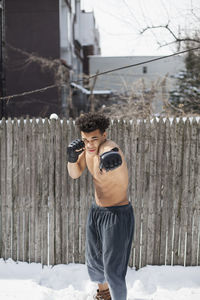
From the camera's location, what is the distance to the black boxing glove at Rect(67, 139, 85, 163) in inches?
106

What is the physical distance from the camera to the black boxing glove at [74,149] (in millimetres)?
2686

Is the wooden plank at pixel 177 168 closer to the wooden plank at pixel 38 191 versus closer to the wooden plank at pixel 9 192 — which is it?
the wooden plank at pixel 38 191

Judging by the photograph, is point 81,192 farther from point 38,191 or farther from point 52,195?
point 38,191

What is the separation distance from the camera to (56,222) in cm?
370

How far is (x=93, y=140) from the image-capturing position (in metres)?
2.63

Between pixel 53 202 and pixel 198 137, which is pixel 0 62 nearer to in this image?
pixel 53 202

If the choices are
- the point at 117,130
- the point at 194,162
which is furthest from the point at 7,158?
the point at 194,162

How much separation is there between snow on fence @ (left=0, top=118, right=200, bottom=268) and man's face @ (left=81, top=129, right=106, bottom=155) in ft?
3.07

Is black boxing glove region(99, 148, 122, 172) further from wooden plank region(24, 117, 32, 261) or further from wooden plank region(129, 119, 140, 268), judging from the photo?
wooden plank region(24, 117, 32, 261)

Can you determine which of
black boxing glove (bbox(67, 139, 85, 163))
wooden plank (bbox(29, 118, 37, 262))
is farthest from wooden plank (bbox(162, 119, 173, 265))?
wooden plank (bbox(29, 118, 37, 262))

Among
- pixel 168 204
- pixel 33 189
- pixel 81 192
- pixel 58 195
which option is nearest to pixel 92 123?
pixel 81 192

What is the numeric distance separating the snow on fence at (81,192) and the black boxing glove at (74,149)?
85 cm

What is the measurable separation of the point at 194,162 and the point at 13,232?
97.5 inches

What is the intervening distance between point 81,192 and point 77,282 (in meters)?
1.05
